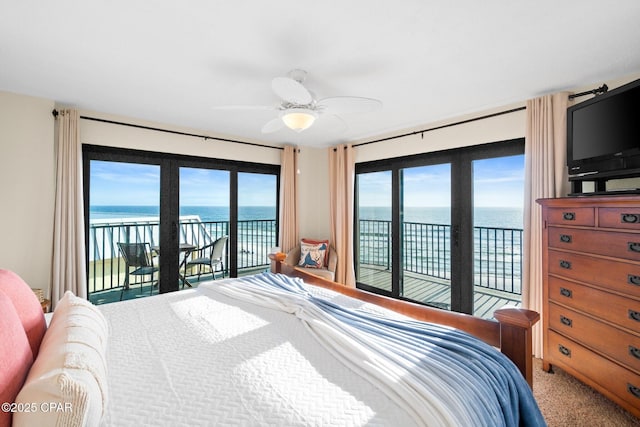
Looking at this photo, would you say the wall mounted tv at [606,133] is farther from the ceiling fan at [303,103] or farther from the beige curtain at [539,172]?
the ceiling fan at [303,103]

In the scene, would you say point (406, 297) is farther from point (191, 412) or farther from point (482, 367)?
point (191, 412)

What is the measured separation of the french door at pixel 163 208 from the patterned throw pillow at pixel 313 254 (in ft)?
3.23

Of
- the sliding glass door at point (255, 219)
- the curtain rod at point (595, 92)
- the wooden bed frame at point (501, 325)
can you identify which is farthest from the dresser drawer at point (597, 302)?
the sliding glass door at point (255, 219)

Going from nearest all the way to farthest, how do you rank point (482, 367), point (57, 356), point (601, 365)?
point (57, 356) < point (482, 367) < point (601, 365)

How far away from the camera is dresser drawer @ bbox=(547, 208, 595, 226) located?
2.01 metres

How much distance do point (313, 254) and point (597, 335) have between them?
3121 mm

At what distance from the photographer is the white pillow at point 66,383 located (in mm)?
689

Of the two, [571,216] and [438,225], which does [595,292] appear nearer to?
[571,216]

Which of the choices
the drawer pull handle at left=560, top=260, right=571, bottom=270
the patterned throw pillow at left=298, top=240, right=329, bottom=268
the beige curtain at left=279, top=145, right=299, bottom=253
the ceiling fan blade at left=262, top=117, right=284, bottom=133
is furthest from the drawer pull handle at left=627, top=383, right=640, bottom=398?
the beige curtain at left=279, top=145, right=299, bottom=253

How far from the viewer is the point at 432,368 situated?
1.09 m

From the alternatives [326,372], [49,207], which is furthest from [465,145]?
[49,207]

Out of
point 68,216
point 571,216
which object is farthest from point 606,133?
point 68,216

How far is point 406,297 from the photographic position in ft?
13.4

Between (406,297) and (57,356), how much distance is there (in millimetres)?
3891
